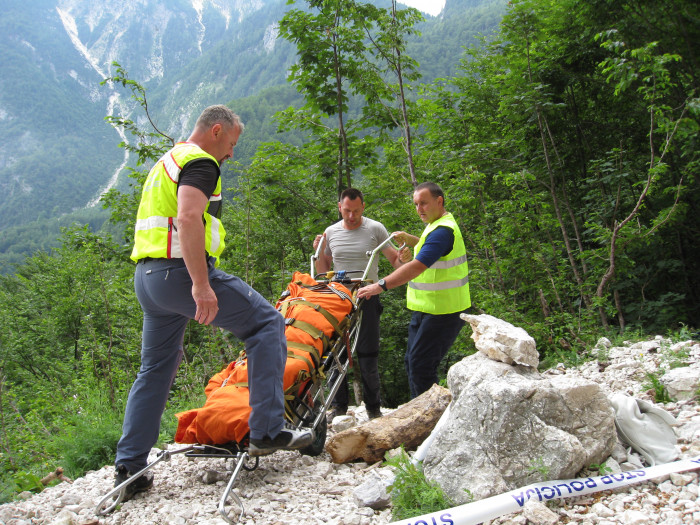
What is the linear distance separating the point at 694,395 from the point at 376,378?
8.34ft

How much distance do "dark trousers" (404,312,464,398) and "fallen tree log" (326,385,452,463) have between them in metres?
0.59

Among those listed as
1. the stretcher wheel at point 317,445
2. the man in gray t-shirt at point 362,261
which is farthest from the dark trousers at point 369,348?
the stretcher wheel at point 317,445

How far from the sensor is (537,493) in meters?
2.30

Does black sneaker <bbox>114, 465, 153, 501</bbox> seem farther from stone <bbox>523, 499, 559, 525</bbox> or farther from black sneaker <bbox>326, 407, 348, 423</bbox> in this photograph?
stone <bbox>523, 499, 559, 525</bbox>

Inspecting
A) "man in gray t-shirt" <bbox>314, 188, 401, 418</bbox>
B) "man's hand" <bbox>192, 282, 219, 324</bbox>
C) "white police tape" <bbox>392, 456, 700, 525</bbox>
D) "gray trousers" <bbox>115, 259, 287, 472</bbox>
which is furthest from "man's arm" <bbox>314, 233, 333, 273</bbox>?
"white police tape" <bbox>392, 456, 700, 525</bbox>

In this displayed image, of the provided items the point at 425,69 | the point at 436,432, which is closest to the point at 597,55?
the point at 436,432

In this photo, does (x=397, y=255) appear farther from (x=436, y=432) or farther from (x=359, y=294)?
(x=436, y=432)

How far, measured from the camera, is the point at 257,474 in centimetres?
324

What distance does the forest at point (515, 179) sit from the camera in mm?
5898

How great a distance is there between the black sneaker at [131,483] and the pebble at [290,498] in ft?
0.15

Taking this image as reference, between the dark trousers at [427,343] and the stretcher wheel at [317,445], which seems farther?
the dark trousers at [427,343]

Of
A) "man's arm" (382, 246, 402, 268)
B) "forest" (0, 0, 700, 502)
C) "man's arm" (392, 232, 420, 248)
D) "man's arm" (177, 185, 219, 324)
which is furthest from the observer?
"forest" (0, 0, 700, 502)

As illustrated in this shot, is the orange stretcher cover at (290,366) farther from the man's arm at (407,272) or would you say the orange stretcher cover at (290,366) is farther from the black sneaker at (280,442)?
the man's arm at (407,272)

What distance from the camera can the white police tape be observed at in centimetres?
222
